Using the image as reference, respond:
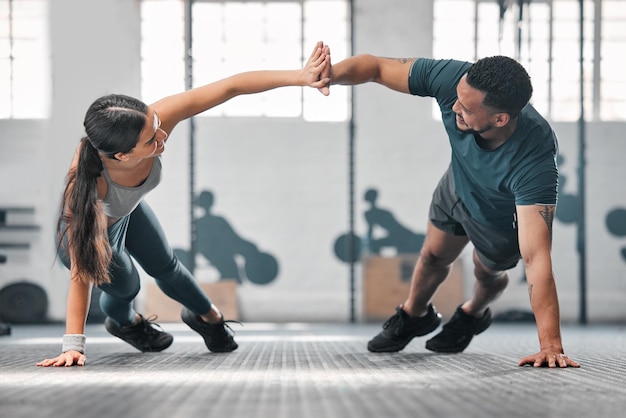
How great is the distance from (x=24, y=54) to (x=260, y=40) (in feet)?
7.27

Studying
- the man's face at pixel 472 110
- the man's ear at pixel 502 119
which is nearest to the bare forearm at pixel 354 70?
the man's face at pixel 472 110

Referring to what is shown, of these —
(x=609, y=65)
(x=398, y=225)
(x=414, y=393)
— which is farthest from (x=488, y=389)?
(x=609, y=65)

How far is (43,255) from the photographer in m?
6.52

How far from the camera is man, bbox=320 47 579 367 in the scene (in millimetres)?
1935

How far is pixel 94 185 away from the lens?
6.59 feet

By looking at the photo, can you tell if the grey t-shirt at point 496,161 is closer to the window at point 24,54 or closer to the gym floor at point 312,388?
the gym floor at point 312,388

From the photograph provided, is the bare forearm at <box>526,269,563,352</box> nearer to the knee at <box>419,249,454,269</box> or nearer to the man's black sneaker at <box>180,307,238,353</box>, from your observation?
the knee at <box>419,249,454,269</box>

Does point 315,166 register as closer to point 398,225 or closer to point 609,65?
point 398,225

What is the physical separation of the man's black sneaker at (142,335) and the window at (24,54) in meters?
4.76

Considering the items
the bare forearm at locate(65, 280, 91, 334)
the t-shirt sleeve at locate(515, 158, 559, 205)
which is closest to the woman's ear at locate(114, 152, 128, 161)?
the bare forearm at locate(65, 280, 91, 334)

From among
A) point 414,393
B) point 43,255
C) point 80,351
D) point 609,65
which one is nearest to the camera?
point 414,393

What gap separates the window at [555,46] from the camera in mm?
6895

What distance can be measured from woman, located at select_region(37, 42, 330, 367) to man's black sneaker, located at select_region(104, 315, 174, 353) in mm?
50

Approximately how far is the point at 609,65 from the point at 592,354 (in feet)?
16.8
